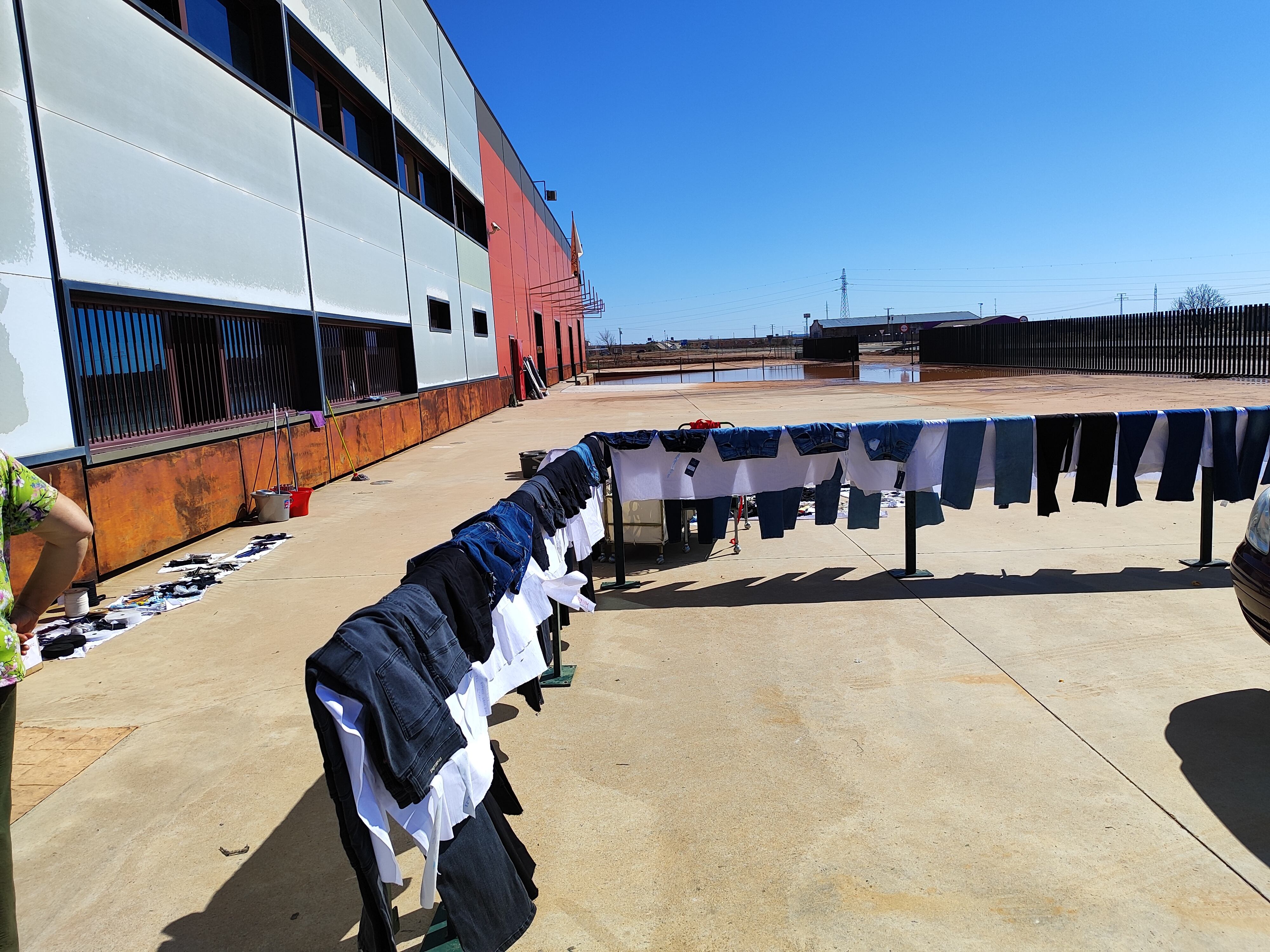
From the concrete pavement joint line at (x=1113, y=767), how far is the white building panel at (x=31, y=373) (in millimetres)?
7180

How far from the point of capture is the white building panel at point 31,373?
655 cm

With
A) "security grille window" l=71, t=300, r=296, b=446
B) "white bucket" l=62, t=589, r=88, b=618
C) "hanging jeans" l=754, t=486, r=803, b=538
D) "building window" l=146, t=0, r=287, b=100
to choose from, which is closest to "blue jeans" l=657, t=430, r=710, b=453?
"hanging jeans" l=754, t=486, r=803, b=538

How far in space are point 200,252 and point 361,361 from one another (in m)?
6.54

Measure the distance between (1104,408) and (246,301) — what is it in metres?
16.8

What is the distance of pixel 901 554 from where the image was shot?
24.3ft

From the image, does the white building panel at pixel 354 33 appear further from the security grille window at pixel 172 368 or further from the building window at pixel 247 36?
the security grille window at pixel 172 368

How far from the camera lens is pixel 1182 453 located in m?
6.61

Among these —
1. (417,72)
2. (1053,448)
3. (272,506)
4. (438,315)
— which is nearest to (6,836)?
(1053,448)

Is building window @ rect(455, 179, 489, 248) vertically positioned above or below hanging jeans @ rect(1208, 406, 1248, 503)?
above

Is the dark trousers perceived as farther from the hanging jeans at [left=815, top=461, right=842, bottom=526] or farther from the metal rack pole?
the metal rack pole

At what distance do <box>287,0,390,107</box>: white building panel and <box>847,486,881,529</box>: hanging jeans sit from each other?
37.5 feet

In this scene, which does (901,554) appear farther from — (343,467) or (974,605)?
(343,467)

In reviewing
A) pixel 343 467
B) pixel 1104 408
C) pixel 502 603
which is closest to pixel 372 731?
pixel 502 603

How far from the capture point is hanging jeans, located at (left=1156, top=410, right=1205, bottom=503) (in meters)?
6.55
